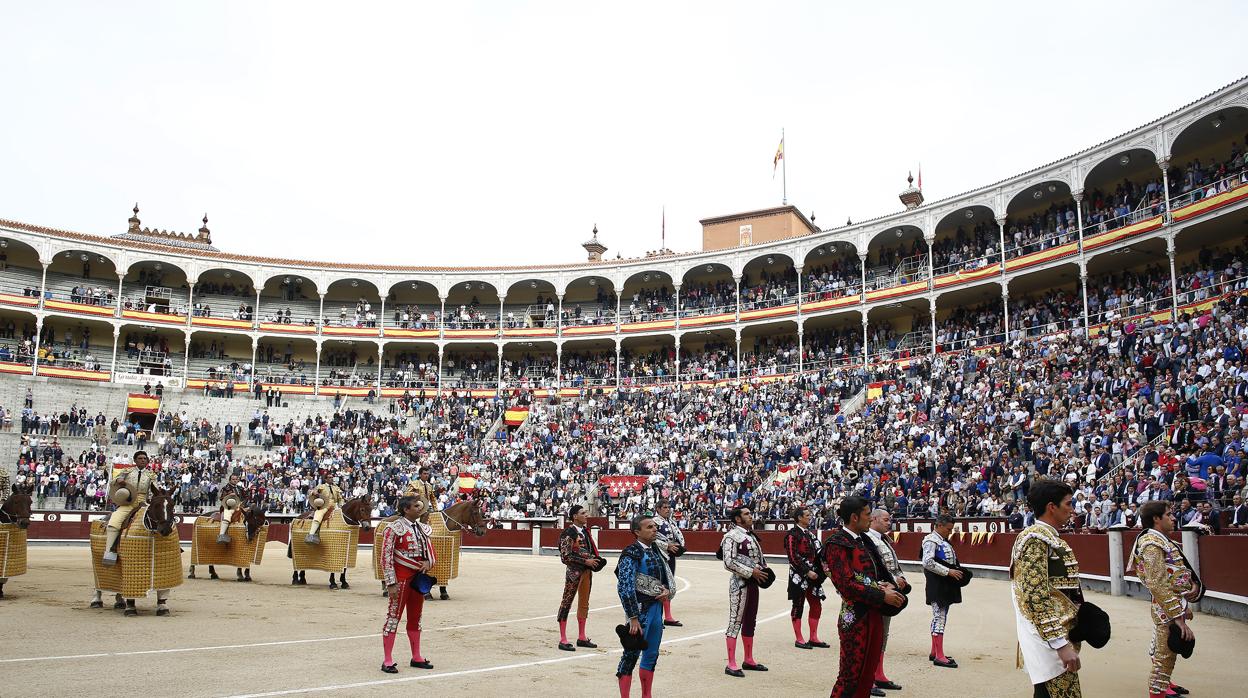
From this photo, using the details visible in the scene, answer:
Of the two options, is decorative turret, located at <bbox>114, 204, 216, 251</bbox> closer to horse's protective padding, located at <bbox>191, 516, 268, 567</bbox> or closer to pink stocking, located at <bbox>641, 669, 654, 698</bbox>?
horse's protective padding, located at <bbox>191, 516, 268, 567</bbox>

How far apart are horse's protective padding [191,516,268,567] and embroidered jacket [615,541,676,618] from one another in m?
12.7

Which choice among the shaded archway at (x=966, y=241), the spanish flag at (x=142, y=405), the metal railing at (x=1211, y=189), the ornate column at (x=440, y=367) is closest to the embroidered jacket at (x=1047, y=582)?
the metal railing at (x=1211, y=189)

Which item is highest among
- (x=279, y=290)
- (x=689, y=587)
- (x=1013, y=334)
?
(x=279, y=290)

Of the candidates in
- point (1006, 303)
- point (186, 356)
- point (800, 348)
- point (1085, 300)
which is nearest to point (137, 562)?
point (1085, 300)

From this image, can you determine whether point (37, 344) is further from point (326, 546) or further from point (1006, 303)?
point (1006, 303)

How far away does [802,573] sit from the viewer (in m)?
9.98

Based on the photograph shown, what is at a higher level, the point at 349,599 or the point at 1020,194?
the point at 1020,194

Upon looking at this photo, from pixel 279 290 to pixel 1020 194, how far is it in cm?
3814

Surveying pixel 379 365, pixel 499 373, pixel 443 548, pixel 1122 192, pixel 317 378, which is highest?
pixel 1122 192

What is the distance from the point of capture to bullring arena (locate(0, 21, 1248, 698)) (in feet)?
31.3

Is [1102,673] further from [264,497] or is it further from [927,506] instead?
[264,497]

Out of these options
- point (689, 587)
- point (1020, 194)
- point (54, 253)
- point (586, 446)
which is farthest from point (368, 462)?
point (1020, 194)

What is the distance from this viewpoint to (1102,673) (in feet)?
29.2

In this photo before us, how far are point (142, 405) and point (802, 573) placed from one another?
Answer: 39.7 metres
